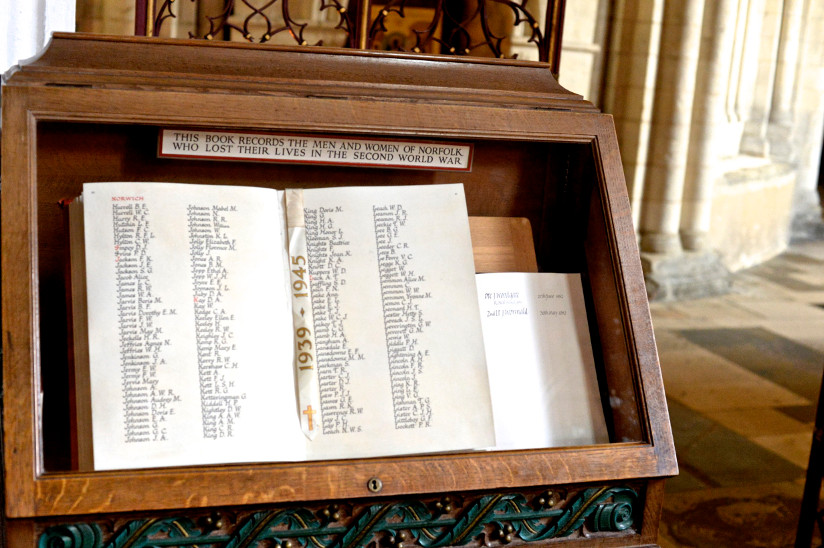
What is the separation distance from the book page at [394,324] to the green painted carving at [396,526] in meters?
0.10

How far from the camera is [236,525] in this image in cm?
123

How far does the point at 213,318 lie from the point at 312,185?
1.24 ft

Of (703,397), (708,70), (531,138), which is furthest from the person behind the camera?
(708,70)

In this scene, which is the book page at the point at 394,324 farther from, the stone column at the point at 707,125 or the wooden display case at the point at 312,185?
the stone column at the point at 707,125

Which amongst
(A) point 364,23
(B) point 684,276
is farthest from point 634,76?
(A) point 364,23

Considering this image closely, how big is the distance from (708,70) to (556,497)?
20.6 feet

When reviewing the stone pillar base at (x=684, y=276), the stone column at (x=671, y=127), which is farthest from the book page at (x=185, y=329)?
the stone column at (x=671, y=127)

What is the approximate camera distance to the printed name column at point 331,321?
52.2 inches

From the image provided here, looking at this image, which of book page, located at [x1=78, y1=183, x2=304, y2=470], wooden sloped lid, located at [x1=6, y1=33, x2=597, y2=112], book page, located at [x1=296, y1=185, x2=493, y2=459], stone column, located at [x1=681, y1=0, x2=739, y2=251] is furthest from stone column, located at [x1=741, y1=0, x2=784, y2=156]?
book page, located at [x1=78, y1=183, x2=304, y2=470]

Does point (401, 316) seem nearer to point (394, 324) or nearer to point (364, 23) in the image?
point (394, 324)

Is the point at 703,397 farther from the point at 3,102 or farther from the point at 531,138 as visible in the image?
the point at 3,102

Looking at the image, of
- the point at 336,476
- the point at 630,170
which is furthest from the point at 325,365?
the point at 630,170

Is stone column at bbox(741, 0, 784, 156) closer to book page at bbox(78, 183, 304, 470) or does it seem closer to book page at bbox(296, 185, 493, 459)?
book page at bbox(296, 185, 493, 459)

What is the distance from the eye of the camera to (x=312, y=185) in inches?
62.0
